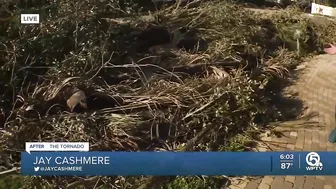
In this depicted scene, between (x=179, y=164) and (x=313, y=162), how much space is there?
76 cm

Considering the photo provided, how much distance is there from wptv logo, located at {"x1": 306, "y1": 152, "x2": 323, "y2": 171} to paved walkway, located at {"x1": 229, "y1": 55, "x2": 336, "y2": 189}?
0.58 m

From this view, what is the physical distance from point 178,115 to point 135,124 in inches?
15.8

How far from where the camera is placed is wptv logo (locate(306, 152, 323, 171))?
244 centimetres

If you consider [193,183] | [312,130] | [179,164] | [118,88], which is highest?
[118,88]

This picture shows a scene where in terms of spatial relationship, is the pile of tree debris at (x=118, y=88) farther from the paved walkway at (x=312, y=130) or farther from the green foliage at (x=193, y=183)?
the paved walkway at (x=312, y=130)

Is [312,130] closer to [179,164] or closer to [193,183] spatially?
[193,183]

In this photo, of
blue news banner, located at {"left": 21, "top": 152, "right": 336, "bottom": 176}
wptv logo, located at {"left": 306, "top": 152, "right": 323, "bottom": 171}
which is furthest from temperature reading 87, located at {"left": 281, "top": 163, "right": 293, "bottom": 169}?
wptv logo, located at {"left": 306, "top": 152, "right": 323, "bottom": 171}

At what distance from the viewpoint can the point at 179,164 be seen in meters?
2.41

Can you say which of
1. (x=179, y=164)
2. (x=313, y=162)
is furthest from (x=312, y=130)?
(x=179, y=164)

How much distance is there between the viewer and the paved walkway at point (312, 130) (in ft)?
9.94

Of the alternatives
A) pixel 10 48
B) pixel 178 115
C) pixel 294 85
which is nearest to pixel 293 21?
pixel 294 85

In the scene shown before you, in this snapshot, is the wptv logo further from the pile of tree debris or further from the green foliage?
the pile of tree debris

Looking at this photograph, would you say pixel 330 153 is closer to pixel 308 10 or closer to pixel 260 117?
pixel 260 117

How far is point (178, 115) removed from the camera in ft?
11.8
